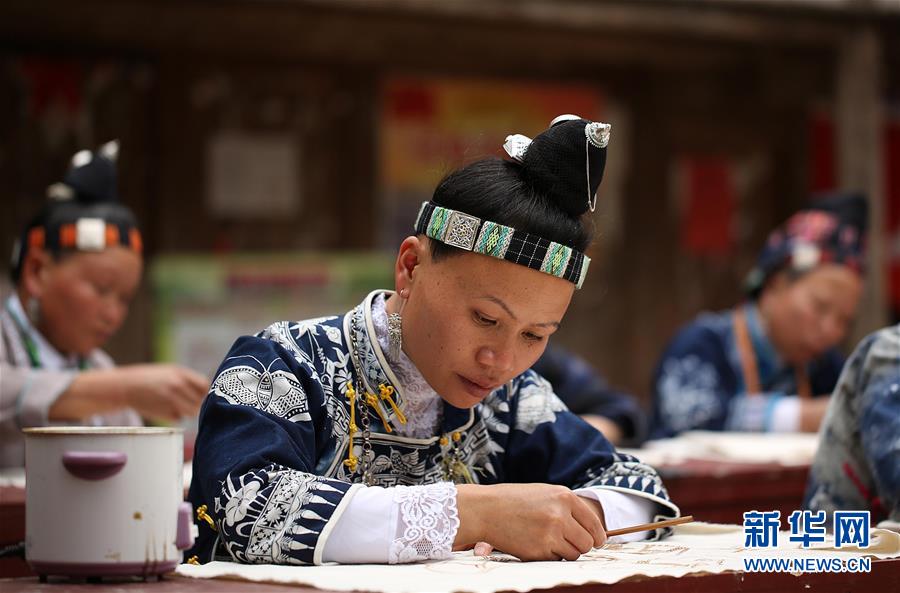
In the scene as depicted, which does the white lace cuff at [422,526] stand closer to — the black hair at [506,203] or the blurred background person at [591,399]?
the black hair at [506,203]

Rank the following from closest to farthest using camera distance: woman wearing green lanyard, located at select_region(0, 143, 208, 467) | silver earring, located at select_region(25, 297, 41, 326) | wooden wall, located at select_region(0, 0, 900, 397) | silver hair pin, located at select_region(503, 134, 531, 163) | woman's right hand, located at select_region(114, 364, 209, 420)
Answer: silver hair pin, located at select_region(503, 134, 531, 163) < woman's right hand, located at select_region(114, 364, 209, 420) < woman wearing green lanyard, located at select_region(0, 143, 208, 467) < silver earring, located at select_region(25, 297, 41, 326) < wooden wall, located at select_region(0, 0, 900, 397)

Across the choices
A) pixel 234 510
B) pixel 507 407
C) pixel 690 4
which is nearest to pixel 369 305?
pixel 507 407

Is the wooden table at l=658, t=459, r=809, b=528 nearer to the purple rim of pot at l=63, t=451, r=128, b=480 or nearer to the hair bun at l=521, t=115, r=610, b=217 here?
the hair bun at l=521, t=115, r=610, b=217

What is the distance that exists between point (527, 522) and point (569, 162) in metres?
0.59

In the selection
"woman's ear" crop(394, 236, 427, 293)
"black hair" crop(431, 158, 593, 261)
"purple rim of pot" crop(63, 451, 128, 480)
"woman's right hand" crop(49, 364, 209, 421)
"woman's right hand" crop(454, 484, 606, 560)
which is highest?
→ "black hair" crop(431, 158, 593, 261)

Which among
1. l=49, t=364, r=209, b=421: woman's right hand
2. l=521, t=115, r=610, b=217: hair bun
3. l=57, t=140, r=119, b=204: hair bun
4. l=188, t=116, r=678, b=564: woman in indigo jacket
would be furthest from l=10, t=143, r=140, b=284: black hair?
l=521, t=115, r=610, b=217: hair bun

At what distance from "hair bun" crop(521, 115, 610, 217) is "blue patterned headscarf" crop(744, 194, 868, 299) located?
10.7 ft

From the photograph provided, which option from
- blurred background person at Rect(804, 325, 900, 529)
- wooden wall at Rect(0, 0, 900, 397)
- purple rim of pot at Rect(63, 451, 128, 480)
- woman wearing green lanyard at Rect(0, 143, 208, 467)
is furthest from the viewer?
wooden wall at Rect(0, 0, 900, 397)

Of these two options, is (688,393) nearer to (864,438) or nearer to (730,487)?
(730,487)

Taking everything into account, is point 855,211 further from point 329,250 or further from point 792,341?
point 329,250

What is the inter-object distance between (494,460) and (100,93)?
4.12 meters

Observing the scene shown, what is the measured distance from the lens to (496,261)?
2.18 m

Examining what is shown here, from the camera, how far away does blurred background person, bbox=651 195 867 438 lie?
5137mm

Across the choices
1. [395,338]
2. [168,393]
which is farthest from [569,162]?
[168,393]
